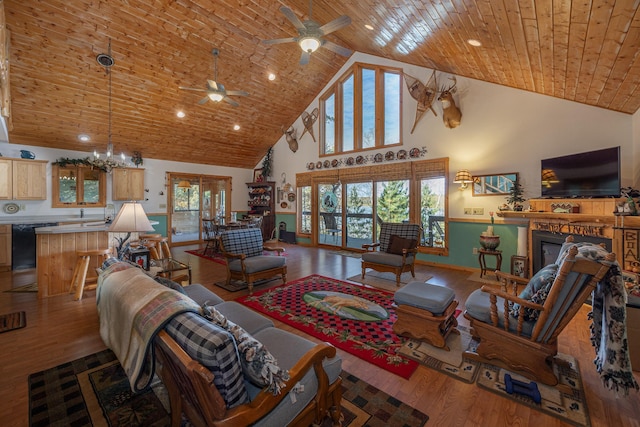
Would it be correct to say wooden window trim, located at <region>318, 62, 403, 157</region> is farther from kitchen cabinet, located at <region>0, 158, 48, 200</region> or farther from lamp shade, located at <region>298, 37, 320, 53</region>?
kitchen cabinet, located at <region>0, 158, 48, 200</region>

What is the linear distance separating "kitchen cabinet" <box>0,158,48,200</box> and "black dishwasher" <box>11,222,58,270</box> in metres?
0.81

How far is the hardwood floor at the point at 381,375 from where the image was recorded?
1.73 meters

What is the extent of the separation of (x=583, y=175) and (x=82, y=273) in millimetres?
7138

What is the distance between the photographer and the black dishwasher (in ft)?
17.3

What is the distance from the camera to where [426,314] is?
253cm

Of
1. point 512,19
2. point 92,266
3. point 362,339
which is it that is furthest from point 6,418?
point 512,19

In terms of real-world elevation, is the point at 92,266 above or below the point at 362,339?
above

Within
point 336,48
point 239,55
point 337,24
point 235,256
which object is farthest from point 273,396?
point 239,55

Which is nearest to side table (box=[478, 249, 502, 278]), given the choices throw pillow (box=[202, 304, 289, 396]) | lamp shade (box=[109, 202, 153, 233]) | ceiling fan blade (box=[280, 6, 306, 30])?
ceiling fan blade (box=[280, 6, 306, 30])

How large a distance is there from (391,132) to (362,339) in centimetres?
521

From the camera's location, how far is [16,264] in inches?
209

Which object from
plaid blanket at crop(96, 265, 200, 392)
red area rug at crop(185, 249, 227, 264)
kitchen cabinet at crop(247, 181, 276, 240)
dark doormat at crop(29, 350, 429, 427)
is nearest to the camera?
plaid blanket at crop(96, 265, 200, 392)

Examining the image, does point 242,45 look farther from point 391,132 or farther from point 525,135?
point 525,135

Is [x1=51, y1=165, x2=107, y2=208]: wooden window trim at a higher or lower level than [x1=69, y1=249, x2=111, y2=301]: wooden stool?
higher
